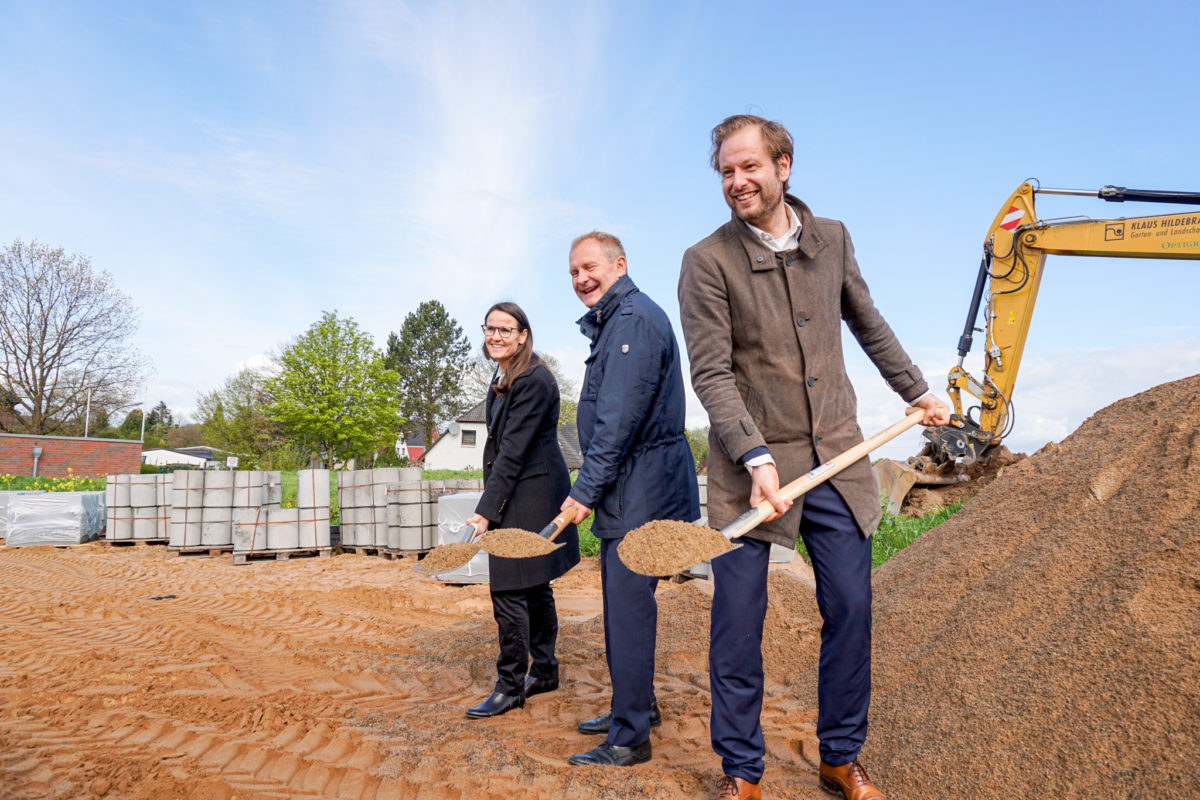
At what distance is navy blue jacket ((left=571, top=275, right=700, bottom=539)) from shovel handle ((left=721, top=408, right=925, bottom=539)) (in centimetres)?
63

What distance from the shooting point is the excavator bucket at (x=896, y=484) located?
384 inches

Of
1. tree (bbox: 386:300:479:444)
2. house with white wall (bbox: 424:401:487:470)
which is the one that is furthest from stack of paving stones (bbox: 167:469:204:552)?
tree (bbox: 386:300:479:444)

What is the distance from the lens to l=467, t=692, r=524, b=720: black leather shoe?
3.55 metres

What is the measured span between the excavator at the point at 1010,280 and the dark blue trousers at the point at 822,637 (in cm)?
653

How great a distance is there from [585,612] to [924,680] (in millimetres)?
3914

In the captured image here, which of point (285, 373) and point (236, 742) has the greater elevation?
point (285, 373)

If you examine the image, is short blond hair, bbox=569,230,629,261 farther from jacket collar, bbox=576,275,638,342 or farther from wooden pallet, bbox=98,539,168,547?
wooden pallet, bbox=98,539,168,547

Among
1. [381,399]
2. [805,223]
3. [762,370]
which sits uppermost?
[381,399]

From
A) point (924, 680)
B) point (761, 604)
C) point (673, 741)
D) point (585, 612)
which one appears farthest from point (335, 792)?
point (585, 612)

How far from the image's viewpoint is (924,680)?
3127 millimetres

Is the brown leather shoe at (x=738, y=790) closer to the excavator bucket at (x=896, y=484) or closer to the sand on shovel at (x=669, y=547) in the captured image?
the sand on shovel at (x=669, y=547)

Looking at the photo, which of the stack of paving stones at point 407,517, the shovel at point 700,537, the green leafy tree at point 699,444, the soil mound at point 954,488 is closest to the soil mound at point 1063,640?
the shovel at point 700,537

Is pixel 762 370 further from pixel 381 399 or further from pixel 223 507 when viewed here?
pixel 381 399

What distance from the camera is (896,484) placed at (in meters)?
9.88
